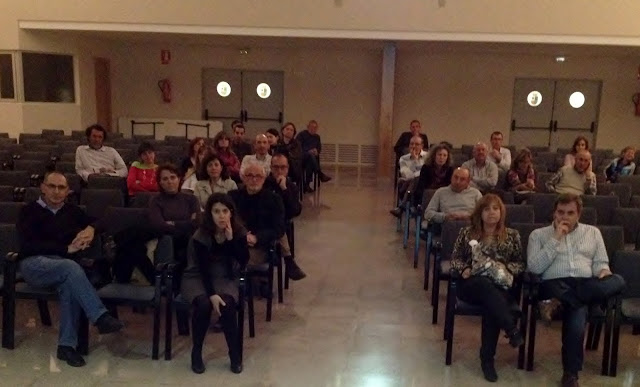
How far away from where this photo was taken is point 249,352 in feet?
13.5

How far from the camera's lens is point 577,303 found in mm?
3789

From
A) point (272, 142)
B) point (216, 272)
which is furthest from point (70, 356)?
point (272, 142)

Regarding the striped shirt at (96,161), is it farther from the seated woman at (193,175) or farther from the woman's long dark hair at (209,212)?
the woman's long dark hair at (209,212)

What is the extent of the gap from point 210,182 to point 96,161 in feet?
7.70

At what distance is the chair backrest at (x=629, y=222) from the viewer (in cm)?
539

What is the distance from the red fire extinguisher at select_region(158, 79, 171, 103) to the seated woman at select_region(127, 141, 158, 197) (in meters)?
8.66

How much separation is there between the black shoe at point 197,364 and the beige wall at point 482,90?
434 inches

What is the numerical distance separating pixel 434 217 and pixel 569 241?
159 centimetres

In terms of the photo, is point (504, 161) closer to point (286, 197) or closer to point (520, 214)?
point (520, 214)

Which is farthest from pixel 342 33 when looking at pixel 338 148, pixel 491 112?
pixel 491 112

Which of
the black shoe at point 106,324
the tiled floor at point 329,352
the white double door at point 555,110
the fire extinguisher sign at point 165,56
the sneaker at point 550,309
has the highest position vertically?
the fire extinguisher sign at point 165,56

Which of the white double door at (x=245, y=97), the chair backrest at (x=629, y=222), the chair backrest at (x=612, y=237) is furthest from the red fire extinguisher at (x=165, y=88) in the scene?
the chair backrest at (x=612, y=237)

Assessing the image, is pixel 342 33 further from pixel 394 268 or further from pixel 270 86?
pixel 394 268

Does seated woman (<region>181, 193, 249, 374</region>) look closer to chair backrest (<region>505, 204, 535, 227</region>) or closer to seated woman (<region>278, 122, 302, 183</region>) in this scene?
chair backrest (<region>505, 204, 535, 227</region>)
